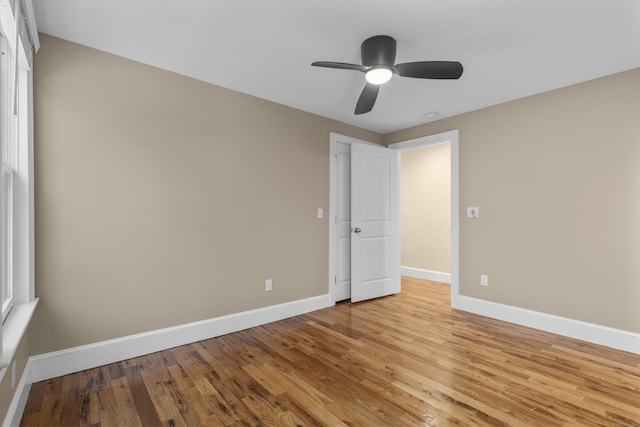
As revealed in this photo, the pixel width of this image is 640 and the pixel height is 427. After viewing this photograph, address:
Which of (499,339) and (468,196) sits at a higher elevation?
(468,196)

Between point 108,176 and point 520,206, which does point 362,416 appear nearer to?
point 108,176

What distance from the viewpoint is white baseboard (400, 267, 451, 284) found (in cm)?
511

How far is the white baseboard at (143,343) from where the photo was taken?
213cm

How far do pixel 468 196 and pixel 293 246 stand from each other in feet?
7.11

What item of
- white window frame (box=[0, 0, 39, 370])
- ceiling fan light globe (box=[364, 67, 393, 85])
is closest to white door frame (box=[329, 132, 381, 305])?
ceiling fan light globe (box=[364, 67, 393, 85])

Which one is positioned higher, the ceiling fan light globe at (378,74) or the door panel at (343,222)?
the ceiling fan light globe at (378,74)

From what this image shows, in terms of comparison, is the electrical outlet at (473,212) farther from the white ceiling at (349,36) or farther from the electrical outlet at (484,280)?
the white ceiling at (349,36)

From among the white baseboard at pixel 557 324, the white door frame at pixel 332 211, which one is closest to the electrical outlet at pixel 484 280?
the white baseboard at pixel 557 324

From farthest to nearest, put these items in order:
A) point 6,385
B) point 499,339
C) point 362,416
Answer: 1. point 499,339
2. point 362,416
3. point 6,385

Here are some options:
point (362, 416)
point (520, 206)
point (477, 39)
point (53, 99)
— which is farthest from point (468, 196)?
point (53, 99)

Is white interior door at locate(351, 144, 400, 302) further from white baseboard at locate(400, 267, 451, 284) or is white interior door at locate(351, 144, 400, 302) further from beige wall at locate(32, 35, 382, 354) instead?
white baseboard at locate(400, 267, 451, 284)

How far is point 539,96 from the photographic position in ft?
10.2

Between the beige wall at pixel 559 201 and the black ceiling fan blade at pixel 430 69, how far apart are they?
1585 millimetres

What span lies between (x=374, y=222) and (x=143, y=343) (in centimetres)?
292
